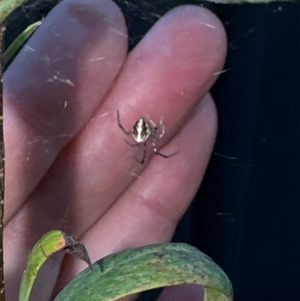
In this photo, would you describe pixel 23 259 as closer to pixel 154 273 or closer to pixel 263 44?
pixel 154 273

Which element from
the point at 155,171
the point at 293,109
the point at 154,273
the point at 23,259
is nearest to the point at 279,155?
the point at 293,109

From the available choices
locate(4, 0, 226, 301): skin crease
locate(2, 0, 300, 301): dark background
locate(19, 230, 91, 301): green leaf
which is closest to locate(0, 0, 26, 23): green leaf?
locate(19, 230, 91, 301): green leaf

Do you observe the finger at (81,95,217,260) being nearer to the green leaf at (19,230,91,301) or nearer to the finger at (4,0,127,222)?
the finger at (4,0,127,222)

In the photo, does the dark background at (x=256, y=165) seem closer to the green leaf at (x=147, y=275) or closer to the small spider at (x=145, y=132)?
the small spider at (x=145, y=132)

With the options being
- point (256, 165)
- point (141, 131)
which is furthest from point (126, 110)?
point (256, 165)

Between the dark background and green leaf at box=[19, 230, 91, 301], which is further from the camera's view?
the dark background

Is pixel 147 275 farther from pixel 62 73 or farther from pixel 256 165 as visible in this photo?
pixel 256 165

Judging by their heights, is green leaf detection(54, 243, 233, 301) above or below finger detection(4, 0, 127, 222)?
above

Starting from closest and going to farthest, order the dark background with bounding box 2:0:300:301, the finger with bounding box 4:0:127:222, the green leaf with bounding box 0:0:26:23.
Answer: the green leaf with bounding box 0:0:26:23 < the finger with bounding box 4:0:127:222 < the dark background with bounding box 2:0:300:301
